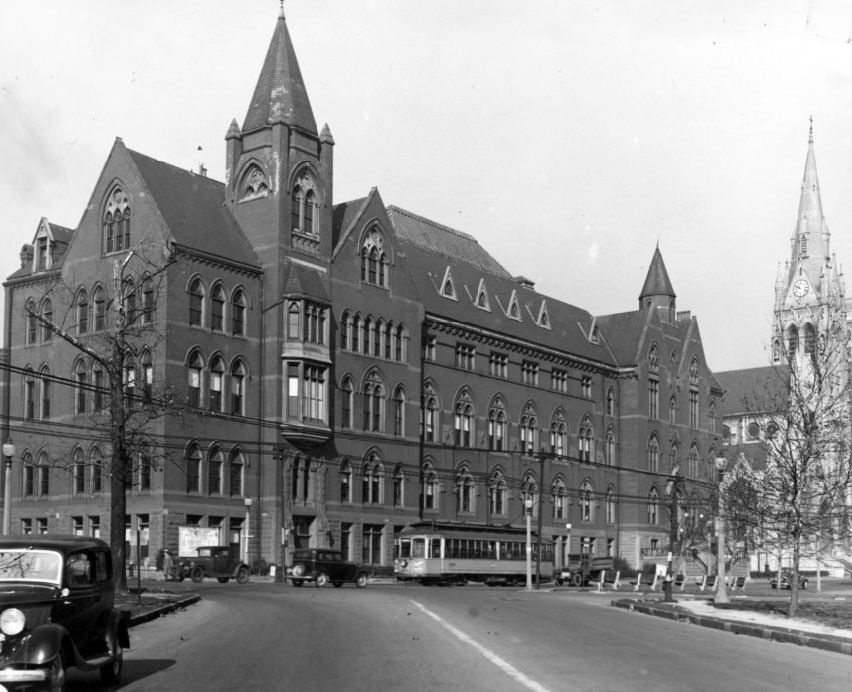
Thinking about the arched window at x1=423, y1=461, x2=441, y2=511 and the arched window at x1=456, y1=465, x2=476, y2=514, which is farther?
the arched window at x1=456, y1=465, x2=476, y2=514

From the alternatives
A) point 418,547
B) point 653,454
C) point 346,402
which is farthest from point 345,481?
point 653,454

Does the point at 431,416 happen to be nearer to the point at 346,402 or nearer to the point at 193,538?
the point at 346,402

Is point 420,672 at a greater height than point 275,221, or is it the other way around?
point 275,221

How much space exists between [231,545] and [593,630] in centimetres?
3605

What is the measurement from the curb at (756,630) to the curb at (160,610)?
11952 millimetres

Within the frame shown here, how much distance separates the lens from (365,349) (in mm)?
68125

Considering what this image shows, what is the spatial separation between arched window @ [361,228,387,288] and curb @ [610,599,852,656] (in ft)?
125

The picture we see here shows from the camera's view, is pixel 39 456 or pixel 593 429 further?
pixel 593 429

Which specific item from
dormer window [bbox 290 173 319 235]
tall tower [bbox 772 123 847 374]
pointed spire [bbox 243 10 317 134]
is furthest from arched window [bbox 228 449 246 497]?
tall tower [bbox 772 123 847 374]

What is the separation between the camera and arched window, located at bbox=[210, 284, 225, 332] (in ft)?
198

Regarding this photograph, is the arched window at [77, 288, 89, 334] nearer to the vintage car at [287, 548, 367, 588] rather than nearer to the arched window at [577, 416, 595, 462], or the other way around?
the vintage car at [287, 548, 367, 588]

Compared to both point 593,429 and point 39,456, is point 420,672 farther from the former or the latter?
point 593,429

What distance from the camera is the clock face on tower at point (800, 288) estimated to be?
14575 centimetres

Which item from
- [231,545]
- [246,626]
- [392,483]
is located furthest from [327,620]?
[392,483]
